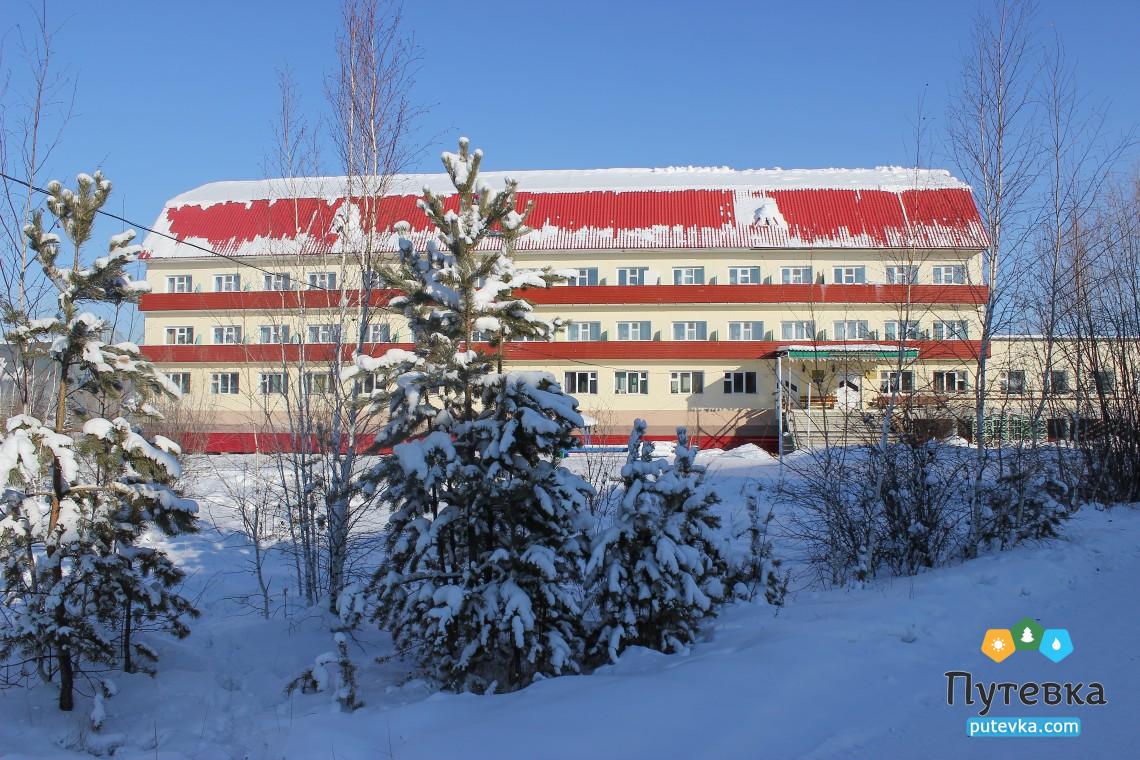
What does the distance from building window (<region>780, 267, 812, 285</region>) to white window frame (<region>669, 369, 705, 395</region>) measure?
6.24 metres

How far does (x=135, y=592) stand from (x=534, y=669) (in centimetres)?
423

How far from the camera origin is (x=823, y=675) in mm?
6422

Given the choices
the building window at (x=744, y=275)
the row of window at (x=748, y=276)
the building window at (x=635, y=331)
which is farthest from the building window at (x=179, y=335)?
the building window at (x=744, y=275)

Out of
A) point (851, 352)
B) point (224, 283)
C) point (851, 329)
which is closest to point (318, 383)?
point (851, 352)

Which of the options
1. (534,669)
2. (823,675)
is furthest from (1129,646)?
(534,669)

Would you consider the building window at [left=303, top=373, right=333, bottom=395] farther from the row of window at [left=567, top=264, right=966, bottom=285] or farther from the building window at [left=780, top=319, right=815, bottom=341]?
the building window at [left=780, top=319, right=815, bottom=341]

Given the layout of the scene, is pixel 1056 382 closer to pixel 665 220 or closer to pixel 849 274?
pixel 849 274

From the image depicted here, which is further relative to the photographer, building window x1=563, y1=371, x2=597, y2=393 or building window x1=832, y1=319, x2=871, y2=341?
building window x1=563, y1=371, x2=597, y2=393

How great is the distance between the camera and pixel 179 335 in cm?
4047

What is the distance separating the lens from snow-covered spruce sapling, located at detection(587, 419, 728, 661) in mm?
7961

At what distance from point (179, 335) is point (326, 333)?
29.8m

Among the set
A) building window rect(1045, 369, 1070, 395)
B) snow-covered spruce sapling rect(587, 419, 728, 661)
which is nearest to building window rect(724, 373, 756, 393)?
building window rect(1045, 369, 1070, 395)

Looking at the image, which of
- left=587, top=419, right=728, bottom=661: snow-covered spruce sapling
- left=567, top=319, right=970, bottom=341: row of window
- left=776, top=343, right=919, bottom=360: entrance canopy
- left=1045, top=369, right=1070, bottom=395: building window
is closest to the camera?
left=587, top=419, right=728, bottom=661: snow-covered spruce sapling

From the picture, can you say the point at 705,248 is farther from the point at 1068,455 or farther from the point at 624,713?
the point at 624,713
